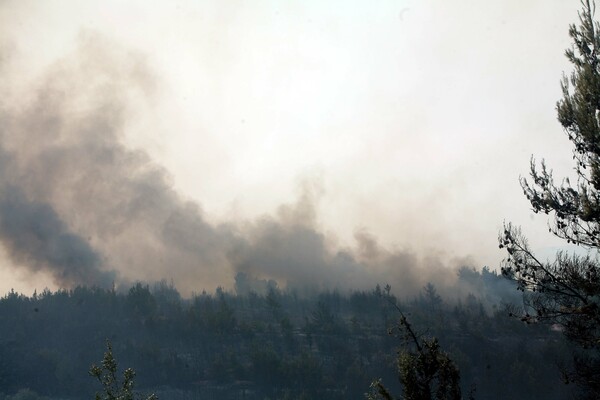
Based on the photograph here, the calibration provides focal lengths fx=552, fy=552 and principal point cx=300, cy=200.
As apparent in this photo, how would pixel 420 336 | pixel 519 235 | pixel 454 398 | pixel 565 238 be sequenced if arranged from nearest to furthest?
pixel 454 398, pixel 420 336, pixel 565 238, pixel 519 235

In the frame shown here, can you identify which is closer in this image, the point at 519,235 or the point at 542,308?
the point at 542,308

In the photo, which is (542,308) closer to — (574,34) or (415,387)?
(415,387)

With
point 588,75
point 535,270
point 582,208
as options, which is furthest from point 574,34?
point 535,270

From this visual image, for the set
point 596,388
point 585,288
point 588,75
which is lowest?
point 596,388

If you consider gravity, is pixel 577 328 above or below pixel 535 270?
below

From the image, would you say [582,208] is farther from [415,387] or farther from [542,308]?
[415,387]

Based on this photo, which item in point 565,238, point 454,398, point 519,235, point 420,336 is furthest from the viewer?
point 519,235

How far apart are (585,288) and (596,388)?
3631 millimetres

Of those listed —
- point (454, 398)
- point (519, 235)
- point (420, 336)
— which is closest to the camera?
point (454, 398)

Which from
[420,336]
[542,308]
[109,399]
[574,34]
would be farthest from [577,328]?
[109,399]

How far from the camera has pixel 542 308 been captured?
18938 mm

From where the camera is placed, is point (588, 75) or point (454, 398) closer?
point (454, 398)

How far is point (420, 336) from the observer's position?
18.0 metres

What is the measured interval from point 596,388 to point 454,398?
6442mm
